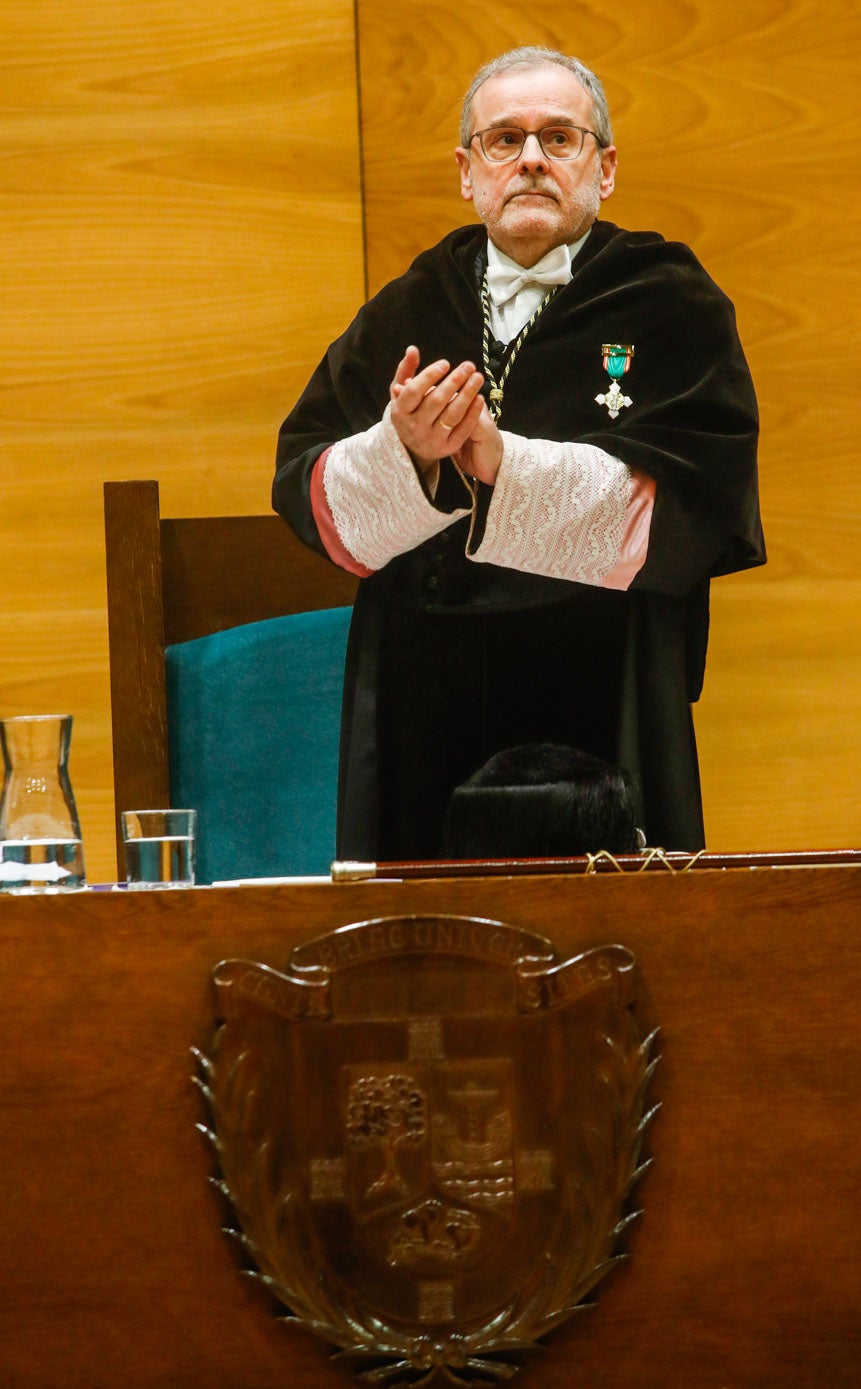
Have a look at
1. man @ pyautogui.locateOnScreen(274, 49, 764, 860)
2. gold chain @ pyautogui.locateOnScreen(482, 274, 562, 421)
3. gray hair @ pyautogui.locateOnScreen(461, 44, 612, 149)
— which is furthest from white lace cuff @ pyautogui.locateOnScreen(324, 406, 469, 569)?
gray hair @ pyautogui.locateOnScreen(461, 44, 612, 149)

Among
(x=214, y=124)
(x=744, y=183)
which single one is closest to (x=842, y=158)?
(x=744, y=183)

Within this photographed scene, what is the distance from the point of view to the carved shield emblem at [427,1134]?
1023 mm

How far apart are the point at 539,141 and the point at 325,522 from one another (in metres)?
0.43

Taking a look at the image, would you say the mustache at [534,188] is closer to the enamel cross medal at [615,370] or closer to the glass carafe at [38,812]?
the enamel cross medal at [615,370]

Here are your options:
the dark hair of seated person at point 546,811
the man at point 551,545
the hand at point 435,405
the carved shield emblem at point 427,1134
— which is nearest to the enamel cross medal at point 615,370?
the man at point 551,545

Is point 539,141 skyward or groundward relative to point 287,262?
groundward

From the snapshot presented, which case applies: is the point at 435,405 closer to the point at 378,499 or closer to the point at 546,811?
the point at 378,499

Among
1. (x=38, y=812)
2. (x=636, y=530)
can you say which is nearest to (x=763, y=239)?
(x=636, y=530)

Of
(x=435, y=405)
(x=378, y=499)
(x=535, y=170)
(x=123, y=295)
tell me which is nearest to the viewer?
(x=435, y=405)

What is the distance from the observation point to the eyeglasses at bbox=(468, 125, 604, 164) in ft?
5.22

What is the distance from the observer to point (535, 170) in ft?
5.18

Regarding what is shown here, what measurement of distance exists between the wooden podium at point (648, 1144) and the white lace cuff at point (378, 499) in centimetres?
50

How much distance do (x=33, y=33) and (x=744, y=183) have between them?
1033 millimetres

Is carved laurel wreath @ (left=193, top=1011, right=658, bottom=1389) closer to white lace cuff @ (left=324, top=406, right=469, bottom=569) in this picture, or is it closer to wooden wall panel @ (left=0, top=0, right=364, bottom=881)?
white lace cuff @ (left=324, top=406, right=469, bottom=569)
